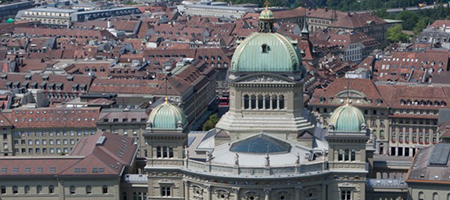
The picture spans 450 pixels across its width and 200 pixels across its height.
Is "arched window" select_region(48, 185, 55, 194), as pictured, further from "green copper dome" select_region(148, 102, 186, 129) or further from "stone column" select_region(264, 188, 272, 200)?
"stone column" select_region(264, 188, 272, 200)

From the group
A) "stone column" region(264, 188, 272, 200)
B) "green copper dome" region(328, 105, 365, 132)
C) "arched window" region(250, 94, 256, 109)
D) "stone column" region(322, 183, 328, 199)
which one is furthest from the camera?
"arched window" region(250, 94, 256, 109)

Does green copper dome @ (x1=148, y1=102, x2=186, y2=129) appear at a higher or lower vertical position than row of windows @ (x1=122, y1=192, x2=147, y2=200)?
higher

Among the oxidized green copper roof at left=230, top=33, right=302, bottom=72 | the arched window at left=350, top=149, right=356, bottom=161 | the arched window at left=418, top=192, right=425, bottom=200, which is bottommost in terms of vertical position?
the arched window at left=418, top=192, right=425, bottom=200

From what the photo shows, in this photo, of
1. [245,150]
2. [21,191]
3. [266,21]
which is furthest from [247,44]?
[21,191]

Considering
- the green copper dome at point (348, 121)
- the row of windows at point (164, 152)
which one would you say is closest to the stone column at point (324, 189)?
the green copper dome at point (348, 121)

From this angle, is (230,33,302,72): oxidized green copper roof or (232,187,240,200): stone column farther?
(230,33,302,72): oxidized green copper roof

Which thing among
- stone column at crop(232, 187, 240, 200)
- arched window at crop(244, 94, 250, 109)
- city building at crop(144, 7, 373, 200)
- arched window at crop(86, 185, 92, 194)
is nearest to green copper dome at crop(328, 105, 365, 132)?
city building at crop(144, 7, 373, 200)

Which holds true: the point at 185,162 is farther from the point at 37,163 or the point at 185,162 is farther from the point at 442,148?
the point at 442,148
